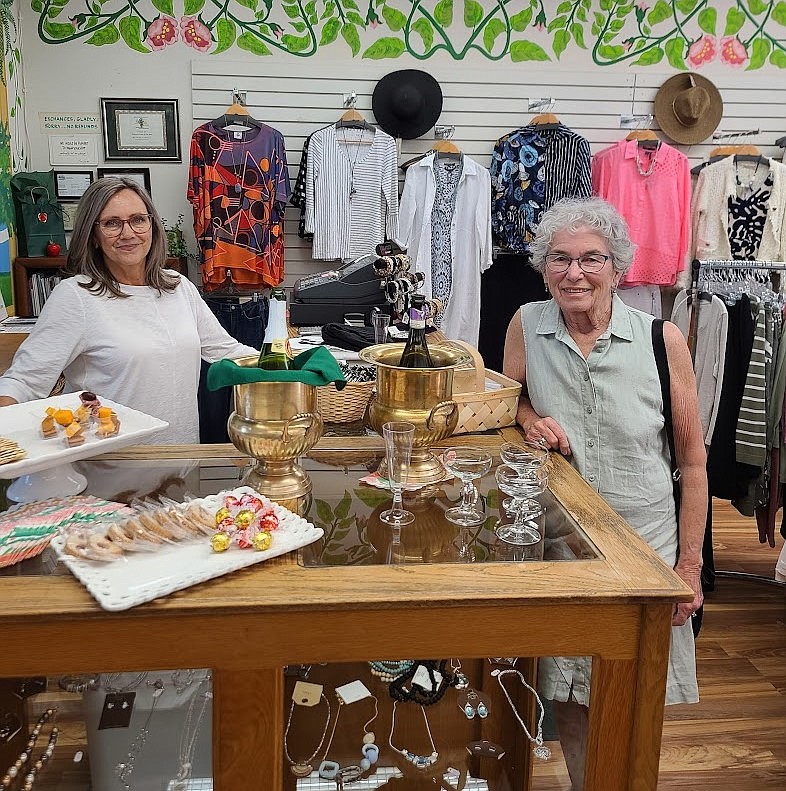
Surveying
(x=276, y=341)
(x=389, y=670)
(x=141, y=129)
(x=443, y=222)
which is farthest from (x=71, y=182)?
(x=389, y=670)

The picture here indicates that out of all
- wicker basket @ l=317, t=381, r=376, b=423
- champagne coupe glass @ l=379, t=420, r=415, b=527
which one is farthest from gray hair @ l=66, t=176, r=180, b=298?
champagne coupe glass @ l=379, t=420, r=415, b=527

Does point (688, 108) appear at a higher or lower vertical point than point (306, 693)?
higher

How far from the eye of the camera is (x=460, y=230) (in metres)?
4.86

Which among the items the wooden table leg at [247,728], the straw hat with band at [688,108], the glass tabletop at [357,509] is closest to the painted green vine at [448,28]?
the straw hat with band at [688,108]

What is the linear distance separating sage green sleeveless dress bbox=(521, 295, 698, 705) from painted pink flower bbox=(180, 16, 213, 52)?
151 inches

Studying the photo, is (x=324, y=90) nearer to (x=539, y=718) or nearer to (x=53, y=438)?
(x=53, y=438)

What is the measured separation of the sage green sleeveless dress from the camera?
6.05 feet

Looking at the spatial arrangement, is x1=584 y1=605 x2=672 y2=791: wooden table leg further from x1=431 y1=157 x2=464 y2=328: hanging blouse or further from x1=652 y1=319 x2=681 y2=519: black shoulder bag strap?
x1=431 y1=157 x2=464 y2=328: hanging blouse

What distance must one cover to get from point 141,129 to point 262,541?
4.33m

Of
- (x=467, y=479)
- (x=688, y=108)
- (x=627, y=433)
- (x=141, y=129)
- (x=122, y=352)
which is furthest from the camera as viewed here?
(x=688, y=108)

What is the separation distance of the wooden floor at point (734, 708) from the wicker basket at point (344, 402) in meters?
0.96

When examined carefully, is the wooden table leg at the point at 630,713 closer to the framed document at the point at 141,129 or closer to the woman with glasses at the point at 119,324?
the woman with glasses at the point at 119,324

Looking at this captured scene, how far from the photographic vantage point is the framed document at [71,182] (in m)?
4.79

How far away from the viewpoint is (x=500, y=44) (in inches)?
195
